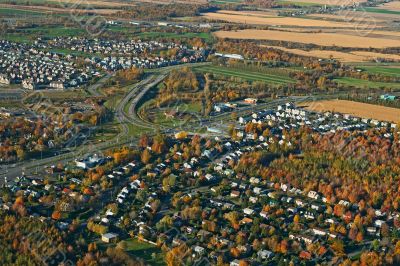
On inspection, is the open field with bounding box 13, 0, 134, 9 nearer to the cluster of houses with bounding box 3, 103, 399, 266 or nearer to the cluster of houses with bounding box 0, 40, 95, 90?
the cluster of houses with bounding box 0, 40, 95, 90

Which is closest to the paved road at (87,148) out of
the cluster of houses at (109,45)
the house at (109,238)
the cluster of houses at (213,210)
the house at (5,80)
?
the cluster of houses at (213,210)

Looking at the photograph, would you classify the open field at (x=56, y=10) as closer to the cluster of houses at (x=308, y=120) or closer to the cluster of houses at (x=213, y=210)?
the cluster of houses at (x=308, y=120)

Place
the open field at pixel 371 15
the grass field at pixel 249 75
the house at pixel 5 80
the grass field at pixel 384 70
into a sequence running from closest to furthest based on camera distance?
the house at pixel 5 80 → the grass field at pixel 249 75 → the grass field at pixel 384 70 → the open field at pixel 371 15

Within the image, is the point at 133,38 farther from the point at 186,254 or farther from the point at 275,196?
the point at 186,254

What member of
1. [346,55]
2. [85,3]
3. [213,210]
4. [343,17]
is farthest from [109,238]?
[343,17]

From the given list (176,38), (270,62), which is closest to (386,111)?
(270,62)

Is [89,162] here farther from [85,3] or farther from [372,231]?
[85,3]
